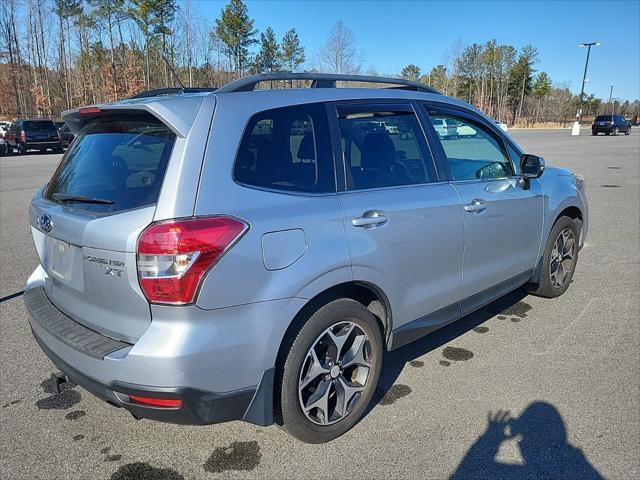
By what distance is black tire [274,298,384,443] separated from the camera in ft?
8.00

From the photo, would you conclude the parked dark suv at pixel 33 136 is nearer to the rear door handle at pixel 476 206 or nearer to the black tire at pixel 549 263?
the black tire at pixel 549 263

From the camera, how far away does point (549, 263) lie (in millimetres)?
4609

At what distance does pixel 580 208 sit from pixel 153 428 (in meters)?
4.35

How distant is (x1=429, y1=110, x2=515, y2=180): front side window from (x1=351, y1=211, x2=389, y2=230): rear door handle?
0.95 m

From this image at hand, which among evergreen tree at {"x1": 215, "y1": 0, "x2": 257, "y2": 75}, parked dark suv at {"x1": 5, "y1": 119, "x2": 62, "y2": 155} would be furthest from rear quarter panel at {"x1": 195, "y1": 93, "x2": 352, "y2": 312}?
evergreen tree at {"x1": 215, "y1": 0, "x2": 257, "y2": 75}

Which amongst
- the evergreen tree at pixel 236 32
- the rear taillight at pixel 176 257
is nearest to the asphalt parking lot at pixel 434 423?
the rear taillight at pixel 176 257

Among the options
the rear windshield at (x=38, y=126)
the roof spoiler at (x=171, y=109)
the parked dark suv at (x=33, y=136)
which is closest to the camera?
the roof spoiler at (x=171, y=109)

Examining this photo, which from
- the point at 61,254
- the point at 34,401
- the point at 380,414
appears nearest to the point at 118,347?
the point at 61,254

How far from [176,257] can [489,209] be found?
2.41m

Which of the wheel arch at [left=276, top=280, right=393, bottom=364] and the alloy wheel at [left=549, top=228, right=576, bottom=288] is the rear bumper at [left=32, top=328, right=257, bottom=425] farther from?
the alloy wheel at [left=549, top=228, right=576, bottom=288]

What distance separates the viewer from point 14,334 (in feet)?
13.2

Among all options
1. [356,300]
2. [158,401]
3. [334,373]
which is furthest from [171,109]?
[334,373]

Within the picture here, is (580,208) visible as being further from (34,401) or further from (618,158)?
(618,158)

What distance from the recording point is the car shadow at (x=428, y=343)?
3342mm
